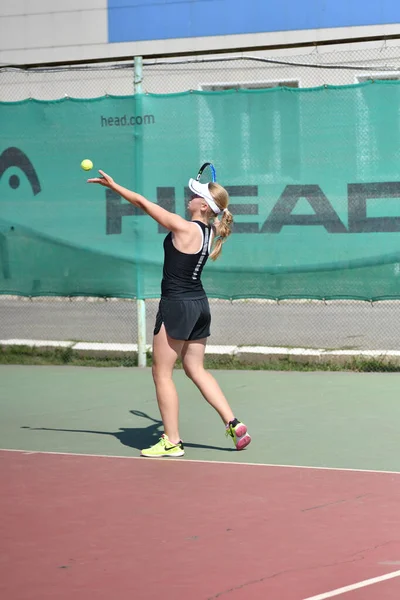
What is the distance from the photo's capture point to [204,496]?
6.35m

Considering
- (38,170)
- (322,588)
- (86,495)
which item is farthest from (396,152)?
(322,588)

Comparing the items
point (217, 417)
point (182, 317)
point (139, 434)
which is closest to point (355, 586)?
point (182, 317)

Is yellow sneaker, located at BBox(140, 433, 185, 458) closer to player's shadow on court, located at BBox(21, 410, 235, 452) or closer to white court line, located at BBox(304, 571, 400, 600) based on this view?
player's shadow on court, located at BBox(21, 410, 235, 452)

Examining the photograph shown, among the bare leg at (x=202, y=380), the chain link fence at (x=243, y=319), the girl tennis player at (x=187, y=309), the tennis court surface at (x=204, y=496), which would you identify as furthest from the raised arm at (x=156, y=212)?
the chain link fence at (x=243, y=319)

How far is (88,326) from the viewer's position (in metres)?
12.8

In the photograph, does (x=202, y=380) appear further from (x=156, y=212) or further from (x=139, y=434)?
(x=156, y=212)

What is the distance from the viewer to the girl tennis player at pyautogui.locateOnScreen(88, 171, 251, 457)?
7352 millimetres

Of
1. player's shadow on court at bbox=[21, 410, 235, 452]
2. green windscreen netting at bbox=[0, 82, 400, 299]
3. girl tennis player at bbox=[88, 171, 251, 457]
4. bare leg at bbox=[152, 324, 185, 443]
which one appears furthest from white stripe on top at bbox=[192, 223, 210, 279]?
green windscreen netting at bbox=[0, 82, 400, 299]

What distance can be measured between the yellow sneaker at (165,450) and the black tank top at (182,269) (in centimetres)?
93

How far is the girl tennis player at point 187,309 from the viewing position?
735 centimetres

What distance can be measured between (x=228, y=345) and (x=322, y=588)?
6.90m

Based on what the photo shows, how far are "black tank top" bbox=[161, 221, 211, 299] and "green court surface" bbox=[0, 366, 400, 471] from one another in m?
1.04

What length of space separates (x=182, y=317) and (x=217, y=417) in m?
1.59

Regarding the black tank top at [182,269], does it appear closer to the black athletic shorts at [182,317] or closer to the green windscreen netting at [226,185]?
the black athletic shorts at [182,317]
